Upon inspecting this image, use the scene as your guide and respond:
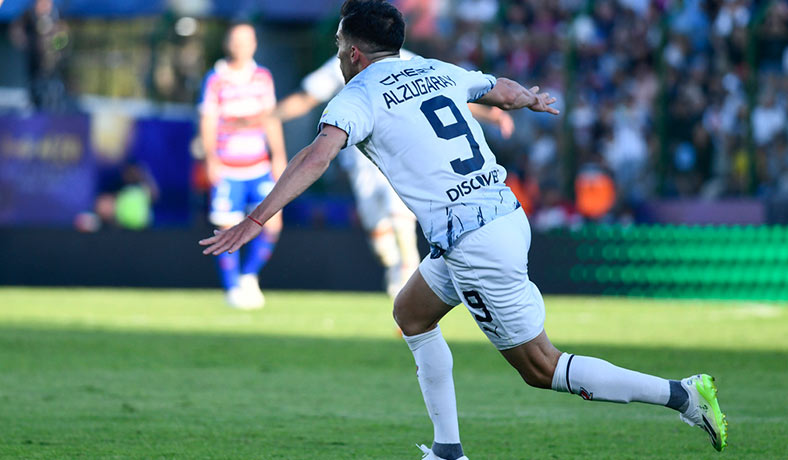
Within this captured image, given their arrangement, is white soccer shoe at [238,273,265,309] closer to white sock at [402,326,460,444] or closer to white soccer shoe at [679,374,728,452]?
white sock at [402,326,460,444]

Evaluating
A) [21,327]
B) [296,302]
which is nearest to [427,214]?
[21,327]

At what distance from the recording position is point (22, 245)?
55.4ft

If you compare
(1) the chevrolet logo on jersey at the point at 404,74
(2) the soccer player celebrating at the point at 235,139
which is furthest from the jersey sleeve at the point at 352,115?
(2) the soccer player celebrating at the point at 235,139

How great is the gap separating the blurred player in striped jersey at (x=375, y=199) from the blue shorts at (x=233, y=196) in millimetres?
1379

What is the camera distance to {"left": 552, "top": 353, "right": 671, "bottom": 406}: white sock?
16.2 feet

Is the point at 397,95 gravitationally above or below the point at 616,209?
above

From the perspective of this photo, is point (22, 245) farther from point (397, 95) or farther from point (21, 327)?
point (397, 95)

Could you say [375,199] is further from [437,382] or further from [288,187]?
[288,187]

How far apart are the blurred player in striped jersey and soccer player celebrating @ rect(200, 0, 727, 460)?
502 centimetres

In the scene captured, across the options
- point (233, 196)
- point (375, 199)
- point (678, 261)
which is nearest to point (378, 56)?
point (375, 199)

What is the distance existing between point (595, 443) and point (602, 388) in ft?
3.03

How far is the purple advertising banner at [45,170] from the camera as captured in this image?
17984 mm

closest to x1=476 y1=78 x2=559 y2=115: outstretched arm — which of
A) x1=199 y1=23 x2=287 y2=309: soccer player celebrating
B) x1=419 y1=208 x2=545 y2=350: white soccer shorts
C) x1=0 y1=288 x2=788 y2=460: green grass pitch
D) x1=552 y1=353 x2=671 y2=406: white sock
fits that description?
x1=419 y1=208 x2=545 y2=350: white soccer shorts

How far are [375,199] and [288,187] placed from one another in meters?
6.94
